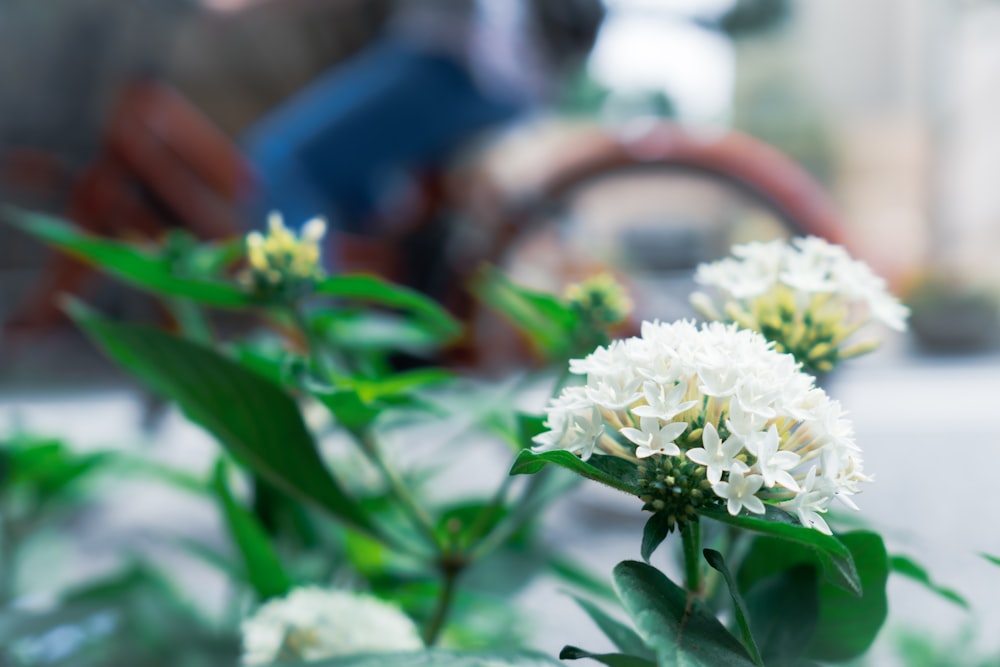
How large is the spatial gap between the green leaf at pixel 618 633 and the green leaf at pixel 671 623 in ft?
0.10

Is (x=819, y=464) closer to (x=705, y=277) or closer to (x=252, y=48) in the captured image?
(x=705, y=277)

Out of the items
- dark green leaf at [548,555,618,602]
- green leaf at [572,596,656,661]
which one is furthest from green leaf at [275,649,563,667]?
dark green leaf at [548,555,618,602]

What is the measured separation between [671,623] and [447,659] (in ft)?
0.15

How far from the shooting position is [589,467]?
0.39ft

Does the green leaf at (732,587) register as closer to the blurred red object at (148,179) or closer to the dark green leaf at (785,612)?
the dark green leaf at (785,612)

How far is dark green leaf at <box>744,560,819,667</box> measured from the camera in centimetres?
15

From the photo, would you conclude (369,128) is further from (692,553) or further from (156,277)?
(692,553)

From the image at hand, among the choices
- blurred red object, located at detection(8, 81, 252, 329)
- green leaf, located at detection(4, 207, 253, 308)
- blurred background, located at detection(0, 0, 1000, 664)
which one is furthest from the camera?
blurred red object, located at detection(8, 81, 252, 329)

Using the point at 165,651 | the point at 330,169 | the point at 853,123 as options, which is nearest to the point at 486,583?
the point at 165,651

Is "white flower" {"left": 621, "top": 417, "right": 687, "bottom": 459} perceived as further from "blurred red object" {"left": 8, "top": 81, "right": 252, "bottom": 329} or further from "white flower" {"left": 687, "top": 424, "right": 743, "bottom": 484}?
"blurred red object" {"left": 8, "top": 81, "right": 252, "bottom": 329}

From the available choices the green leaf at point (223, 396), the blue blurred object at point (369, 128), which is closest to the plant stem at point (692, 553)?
the green leaf at point (223, 396)

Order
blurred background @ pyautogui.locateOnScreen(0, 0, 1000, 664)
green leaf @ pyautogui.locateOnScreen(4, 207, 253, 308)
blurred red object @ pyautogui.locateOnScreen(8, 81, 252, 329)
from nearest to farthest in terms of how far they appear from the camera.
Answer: green leaf @ pyautogui.locateOnScreen(4, 207, 253, 308)
blurred background @ pyautogui.locateOnScreen(0, 0, 1000, 664)
blurred red object @ pyautogui.locateOnScreen(8, 81, 252, 329)

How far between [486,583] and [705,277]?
0.17m

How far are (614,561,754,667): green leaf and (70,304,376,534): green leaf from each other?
11 cm
